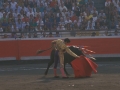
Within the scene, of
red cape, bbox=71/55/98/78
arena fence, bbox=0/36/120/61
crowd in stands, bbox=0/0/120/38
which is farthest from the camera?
crowd in stands, bbox=0/0/120/38

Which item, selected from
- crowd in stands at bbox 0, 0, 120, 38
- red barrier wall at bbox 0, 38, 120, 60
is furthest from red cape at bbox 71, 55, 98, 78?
crowd in stands at bbox 0, 0, 120, 38

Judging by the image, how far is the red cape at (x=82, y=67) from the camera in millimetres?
13453

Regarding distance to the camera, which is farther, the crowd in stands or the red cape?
the crowd in stands

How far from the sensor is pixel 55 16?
22438 mm

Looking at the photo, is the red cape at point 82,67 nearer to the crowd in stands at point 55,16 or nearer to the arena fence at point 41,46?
the arena fence at point 41,46

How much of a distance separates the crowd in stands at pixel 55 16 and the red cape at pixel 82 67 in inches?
272

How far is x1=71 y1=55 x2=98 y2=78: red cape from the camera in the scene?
13.5 m

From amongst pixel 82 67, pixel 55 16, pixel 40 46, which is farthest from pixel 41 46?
pixel 82 67

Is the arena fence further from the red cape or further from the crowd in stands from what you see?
the red cape

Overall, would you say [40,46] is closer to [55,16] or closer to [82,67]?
[55,16]

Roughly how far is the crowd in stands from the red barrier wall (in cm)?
46

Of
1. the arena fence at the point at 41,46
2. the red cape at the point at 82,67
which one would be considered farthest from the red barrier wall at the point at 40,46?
the red cape at the point at 82,67

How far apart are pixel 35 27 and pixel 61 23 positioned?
1.50 m

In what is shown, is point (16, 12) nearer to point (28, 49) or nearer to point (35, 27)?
point (35, 27)
